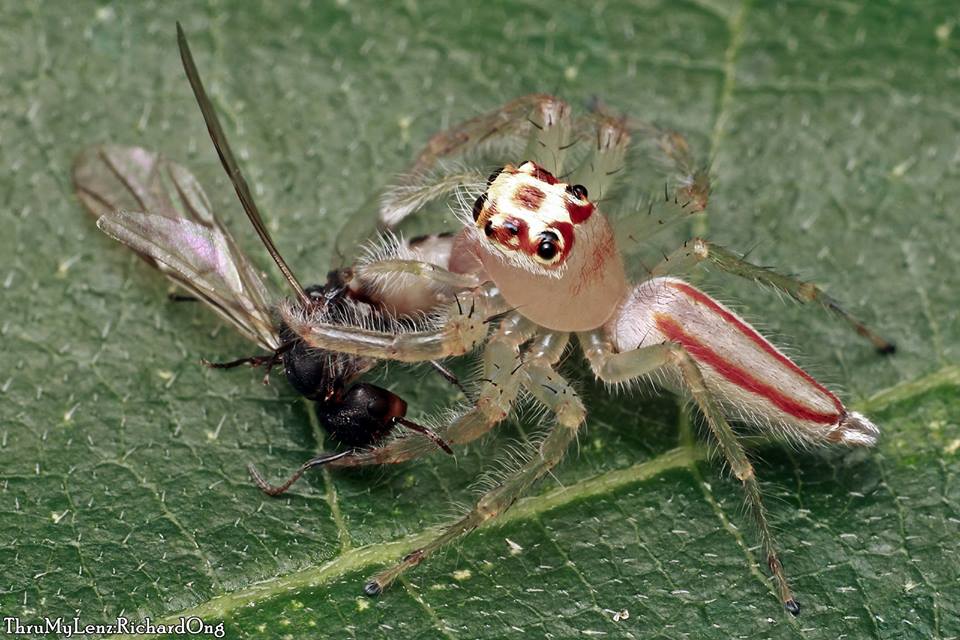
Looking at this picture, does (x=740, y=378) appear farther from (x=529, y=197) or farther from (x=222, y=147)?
(x=222, y=147)

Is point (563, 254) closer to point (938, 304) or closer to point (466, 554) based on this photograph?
point (466, 554)

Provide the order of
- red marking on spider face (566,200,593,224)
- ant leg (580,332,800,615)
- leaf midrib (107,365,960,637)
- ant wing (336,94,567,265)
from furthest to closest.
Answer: ant wing (336,94,567,265) → red marking on spider face (566,200,593,224) → ant leg (580,332,800,615) → leaf midrib (107,365,960,637)

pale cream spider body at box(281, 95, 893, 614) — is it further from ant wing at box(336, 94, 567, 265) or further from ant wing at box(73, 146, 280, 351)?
ant wing at box(73, 146, 280, 351)

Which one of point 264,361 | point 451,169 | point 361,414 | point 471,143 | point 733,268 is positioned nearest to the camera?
point 361,414

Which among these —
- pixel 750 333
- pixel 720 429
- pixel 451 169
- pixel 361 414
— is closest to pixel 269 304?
pixel 361 414

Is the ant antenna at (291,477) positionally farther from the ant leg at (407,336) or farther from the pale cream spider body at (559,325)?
the ant leg at (407,336)

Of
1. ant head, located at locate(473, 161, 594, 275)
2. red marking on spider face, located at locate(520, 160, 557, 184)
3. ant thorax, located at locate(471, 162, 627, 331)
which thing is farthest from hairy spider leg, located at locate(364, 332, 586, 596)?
red marking on spider face, located at locate(520, 160, 557, 184)
